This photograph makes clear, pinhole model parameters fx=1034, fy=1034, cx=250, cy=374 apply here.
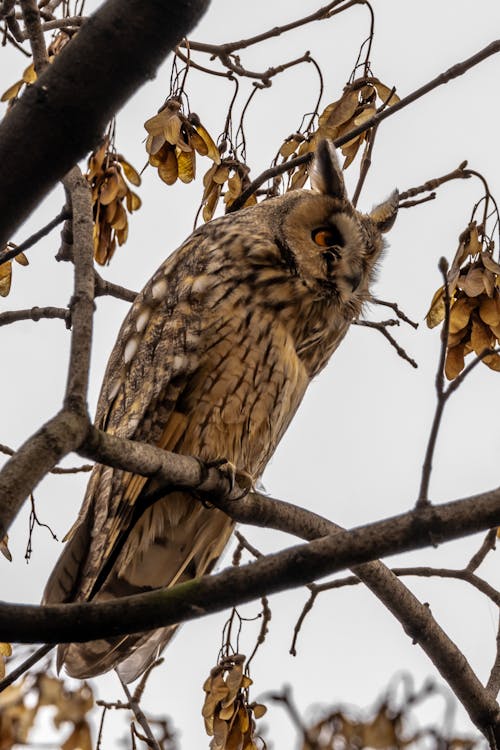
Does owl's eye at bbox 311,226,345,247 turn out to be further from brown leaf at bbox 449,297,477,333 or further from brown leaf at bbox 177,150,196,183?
brown leaf at bbox 449,297,477,333

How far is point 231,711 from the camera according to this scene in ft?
7.87

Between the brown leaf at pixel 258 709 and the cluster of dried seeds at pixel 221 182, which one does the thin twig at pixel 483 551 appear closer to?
the brown leaf at pixel 258 709

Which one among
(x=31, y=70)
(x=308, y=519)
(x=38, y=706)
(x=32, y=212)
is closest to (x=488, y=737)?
(x=308, y=519)

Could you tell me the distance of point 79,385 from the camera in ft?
5.59

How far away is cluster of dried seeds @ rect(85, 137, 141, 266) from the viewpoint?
109 inches

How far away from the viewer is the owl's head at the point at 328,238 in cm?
292

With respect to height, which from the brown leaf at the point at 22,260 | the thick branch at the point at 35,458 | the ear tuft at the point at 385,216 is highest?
the ear tuft at the point at 385,216

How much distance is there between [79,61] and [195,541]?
165 cm

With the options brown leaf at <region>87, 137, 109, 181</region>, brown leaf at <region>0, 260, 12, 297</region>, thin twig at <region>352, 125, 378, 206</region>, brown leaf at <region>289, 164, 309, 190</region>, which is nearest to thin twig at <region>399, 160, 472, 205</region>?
thin twig at <region>352, 125, 378, 206</region>

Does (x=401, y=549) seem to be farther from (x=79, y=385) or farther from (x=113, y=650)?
(x=113, y=650)

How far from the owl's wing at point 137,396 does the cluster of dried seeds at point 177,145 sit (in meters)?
0.26

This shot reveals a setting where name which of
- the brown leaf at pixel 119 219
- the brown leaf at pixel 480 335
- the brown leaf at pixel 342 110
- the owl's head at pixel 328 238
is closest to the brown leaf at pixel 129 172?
the brown leaf at pixel 119 219

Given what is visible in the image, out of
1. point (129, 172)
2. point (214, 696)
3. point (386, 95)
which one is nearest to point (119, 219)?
point (129, 172)

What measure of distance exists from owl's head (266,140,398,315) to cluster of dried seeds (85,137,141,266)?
1.48ft
